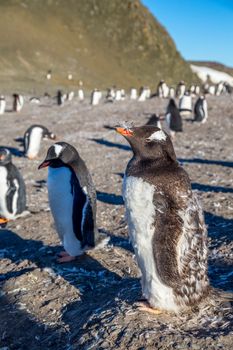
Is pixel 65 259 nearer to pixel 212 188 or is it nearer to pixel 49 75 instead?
pixel 212 188

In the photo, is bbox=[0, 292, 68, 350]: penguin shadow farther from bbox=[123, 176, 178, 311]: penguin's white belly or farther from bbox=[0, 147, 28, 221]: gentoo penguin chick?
bbox=[0, 147, 28, 221]: gentoo penguin chick

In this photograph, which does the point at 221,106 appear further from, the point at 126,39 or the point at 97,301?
the point at 126,39

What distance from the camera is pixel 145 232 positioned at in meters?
3.55

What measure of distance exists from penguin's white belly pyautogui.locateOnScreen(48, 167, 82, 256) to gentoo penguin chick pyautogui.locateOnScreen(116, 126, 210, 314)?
1.87m

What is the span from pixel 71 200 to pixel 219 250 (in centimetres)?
168

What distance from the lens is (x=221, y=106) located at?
2233 cm

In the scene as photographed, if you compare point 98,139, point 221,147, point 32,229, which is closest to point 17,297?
point 32,229

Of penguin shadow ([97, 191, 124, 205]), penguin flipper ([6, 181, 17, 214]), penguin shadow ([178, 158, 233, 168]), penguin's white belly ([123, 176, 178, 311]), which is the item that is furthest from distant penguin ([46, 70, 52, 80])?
penguin's white belly ([123, 176, 178, 311])

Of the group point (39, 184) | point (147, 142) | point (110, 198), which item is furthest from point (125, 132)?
→ point (39, 184)

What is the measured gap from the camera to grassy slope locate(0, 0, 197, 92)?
66.6 meters

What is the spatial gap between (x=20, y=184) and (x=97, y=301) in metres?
4.22

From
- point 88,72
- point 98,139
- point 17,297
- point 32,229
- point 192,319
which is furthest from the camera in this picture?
point 88,72

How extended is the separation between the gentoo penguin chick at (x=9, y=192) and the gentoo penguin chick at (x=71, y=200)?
259 centimetres

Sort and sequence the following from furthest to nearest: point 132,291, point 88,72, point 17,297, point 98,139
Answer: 1. point 88,72
2. point 98,139
3. point 17,297
4. point 132,291
